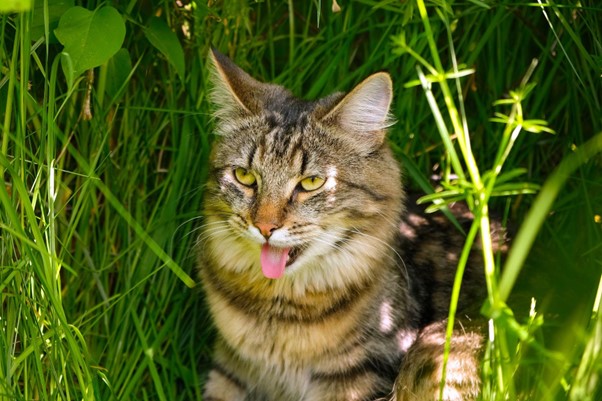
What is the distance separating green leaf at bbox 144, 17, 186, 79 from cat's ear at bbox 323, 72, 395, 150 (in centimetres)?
55

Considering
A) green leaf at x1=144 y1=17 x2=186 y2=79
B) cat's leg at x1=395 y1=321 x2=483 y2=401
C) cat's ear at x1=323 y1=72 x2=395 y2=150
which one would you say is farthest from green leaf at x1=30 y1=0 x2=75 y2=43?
cat's leg at x1=395 y1=321 x2=483 y2=401

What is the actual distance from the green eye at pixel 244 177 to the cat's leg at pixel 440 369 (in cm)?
80

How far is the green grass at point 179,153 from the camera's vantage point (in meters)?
2.65

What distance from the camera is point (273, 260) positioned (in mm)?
2742

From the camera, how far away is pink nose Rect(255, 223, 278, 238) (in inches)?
104

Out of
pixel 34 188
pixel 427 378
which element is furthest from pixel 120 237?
pixel 427 378

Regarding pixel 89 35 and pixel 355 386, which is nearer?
pixel 89 35

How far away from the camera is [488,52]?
12.2 feet

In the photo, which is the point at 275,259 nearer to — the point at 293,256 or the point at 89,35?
the point at 293,256

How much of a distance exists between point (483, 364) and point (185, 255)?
4.87 feet

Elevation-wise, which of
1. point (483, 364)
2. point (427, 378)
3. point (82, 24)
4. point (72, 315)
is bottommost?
point (72, 315)

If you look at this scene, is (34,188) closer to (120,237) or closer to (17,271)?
(17,271)

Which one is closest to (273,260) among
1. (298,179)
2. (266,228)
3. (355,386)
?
(266,228)

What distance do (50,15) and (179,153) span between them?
32.6 inches
